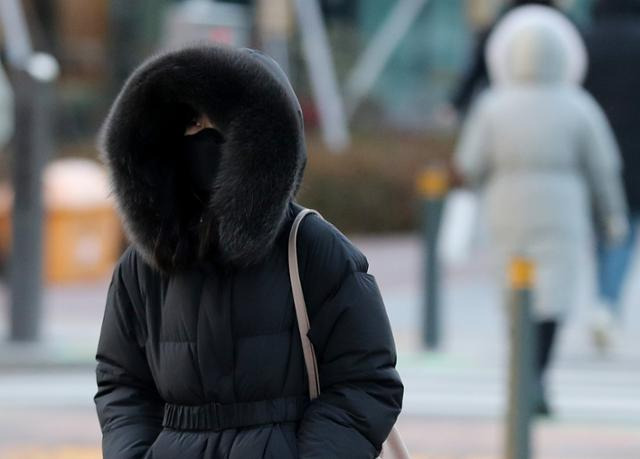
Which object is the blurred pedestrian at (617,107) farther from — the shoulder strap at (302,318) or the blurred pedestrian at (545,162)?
the shoulder strap at (302,318)

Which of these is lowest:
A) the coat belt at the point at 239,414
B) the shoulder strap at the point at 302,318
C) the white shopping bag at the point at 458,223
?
the white shopping bag at the point at 458,223

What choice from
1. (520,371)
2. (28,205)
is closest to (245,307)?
(520,371)

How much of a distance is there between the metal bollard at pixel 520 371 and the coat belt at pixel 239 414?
3.59 m

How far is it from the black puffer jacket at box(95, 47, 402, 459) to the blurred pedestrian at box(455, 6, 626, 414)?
15.7 ft

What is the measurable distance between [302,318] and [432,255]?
7714 mm

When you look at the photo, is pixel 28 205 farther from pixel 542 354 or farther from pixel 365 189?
pixel 365 189

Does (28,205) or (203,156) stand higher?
(203,156)

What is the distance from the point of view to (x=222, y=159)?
11.3ft

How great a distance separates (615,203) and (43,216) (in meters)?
4.26

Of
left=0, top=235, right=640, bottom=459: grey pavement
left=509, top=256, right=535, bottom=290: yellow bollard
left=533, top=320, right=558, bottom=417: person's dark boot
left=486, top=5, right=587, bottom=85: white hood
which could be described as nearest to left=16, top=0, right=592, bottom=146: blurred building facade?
left=0, top=235, right=640, bottom=459: grey pavement

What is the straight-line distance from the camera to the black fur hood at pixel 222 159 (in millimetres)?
3414

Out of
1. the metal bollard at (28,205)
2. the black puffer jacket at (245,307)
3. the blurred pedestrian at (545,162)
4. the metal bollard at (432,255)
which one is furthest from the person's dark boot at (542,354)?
the black puffer jacket at (245,307)

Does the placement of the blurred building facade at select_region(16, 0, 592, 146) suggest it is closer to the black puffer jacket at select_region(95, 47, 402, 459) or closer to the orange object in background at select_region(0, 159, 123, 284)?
the orange object in background at select_region(0, 159, 123, 284)

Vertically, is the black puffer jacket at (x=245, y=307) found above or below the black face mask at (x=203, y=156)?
below
